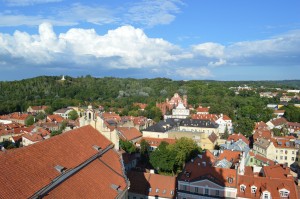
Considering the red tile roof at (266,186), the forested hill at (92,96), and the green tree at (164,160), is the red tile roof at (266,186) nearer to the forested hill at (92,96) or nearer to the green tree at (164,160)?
the green tree at (164,160)

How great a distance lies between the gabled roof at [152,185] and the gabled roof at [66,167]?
9312 mm

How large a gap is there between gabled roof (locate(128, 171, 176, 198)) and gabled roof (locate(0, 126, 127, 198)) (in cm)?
931

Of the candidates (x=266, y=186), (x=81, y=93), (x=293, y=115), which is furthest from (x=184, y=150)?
(x=81, y=93)

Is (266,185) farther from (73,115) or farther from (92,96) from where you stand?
(92,96)

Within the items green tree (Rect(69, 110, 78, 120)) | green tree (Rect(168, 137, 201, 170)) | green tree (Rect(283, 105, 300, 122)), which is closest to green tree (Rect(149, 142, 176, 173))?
green tree (Rect(168, 137, 201, 170))

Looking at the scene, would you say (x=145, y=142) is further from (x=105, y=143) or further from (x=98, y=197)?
(x=98, y=197)

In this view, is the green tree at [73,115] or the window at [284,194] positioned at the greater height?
the window at [284,194]

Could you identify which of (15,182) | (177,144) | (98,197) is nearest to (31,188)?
(15,182)

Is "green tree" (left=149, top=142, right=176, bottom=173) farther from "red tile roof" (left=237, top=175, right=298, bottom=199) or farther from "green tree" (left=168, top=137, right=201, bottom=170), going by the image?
"red tile roof" (left=237, top=175, right=298, bottom=199)

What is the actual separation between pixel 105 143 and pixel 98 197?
9.73 m

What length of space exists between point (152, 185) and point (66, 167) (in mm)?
19992

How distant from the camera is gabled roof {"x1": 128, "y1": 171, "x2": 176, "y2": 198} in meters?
40.0

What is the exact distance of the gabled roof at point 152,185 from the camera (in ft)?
131

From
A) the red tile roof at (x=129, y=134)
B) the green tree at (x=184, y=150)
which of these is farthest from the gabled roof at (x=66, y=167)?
the red tile roof at (x=129, y=134)
